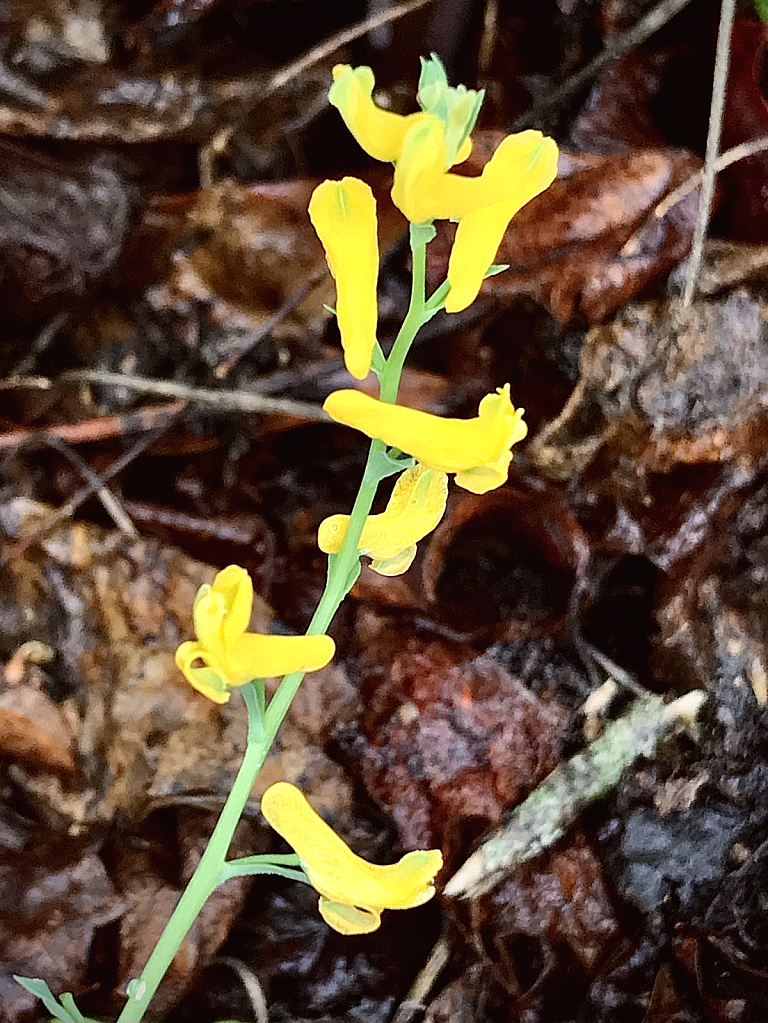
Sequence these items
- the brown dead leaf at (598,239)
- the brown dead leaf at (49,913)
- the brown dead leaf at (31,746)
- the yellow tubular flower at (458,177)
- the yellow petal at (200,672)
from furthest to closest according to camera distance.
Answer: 1. the brown dead leaf at (598,239)
2. the brown dead leaf at (31,746)
3. the brown dead leaf at (49,913)
4. the yellow petal at (200,672)
5. the yellow tubular flower at (458,177)

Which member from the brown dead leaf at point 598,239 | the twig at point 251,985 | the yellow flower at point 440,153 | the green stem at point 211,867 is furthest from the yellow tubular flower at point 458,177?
the twig at point 251,985

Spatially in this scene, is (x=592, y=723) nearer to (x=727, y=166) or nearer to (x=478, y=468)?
(x=478, y=468)

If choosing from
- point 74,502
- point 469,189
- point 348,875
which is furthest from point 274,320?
point 348,875

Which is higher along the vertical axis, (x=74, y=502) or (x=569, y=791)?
(x=74, y=502)

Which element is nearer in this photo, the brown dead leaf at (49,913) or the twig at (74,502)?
the brown dead leaf at (49,913)

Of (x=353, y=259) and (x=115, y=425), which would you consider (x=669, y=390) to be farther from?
(x=115, y=425)

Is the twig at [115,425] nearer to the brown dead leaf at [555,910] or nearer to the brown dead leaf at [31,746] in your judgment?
the brown dead leaf at [31,746]

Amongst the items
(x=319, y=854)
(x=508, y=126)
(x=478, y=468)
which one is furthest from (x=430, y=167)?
(x=508, y=126)
